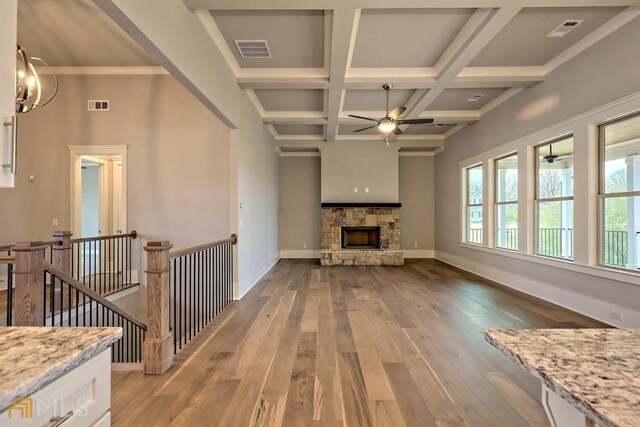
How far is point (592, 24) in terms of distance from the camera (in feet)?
11.1

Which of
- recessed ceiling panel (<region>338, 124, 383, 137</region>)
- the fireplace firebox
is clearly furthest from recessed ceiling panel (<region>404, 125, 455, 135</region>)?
the fireplace firebox

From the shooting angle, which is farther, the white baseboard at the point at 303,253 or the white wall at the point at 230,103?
the white baseboard at the point at 303,253

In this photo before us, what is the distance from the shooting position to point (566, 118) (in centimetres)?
405

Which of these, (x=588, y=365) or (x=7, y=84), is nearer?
(x=588, y=365)

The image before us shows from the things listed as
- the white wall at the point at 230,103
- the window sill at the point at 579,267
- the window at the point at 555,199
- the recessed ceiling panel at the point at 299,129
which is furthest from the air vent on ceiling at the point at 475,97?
the white wall at the point at 230,103

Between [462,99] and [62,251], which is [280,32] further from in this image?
[62,251]

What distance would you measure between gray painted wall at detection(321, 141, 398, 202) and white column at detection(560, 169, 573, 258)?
13.4 feet

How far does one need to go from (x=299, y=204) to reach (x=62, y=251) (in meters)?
5.89

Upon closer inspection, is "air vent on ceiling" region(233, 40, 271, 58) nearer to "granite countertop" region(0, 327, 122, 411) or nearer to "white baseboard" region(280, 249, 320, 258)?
"granite countertop" region(0, 327, 122, 411)

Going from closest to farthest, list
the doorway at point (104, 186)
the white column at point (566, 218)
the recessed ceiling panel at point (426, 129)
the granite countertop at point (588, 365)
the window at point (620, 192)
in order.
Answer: the granite countertop at point (588, 365) < the window at point (620, 192) < the white column at point (566, 218) < the doorway at point (104, 186) < the recessed ceiling panel at point (426, 129)

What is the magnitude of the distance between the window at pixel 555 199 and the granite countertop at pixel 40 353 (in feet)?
17.1

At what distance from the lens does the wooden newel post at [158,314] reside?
7.84 feet

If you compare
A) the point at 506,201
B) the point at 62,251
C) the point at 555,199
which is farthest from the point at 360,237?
the point at 62,251

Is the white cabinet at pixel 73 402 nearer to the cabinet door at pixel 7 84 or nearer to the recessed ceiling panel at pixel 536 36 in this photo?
the cabinet door at pixel 7 84
